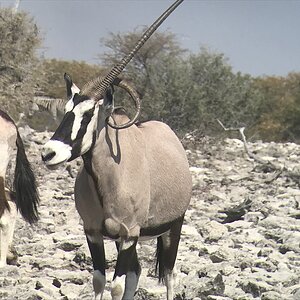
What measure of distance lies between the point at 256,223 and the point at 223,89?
19.4m

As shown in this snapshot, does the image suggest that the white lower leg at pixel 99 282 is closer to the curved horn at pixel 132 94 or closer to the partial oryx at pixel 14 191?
the curved horn at pixel 132 94

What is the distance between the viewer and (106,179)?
5.41m

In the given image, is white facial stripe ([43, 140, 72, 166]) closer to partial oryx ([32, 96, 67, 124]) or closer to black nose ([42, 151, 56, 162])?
black nose ([42, 151, 56, 162])

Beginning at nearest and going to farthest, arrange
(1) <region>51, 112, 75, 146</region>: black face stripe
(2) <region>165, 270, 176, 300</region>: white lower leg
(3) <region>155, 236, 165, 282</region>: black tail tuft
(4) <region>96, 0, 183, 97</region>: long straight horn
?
(1) <region>51, 112, 75, 146</region>: black face stripe → (4) <region>96, 0, 183, 97</region>: long straight horn → (2) <region>165, 270, 176, 300</region>: white lower leg → (3) <region>155, 236, 165, 282</region>: black tail tuft

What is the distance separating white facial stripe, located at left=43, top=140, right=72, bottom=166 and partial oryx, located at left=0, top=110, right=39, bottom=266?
2.97 meters

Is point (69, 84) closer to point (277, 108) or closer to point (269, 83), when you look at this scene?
point (277, 108)

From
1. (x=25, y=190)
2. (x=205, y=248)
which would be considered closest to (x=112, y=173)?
(x=25, y=190)

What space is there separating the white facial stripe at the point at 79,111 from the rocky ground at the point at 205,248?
1755 millimetres

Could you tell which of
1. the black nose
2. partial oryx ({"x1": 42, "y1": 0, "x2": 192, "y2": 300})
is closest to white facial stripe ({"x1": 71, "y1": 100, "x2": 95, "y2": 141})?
partial oryx ({"x1": 42, "y1": 0, "x2": 192, "y2": 300})

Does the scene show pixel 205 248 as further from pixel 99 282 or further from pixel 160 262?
pixel 99 282

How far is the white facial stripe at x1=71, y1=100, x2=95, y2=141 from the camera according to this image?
16.7ft

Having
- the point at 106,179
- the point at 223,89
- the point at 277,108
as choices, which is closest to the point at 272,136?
the point at 277,108

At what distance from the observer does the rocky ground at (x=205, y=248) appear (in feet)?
21.1

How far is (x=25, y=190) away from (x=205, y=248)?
2.04m
